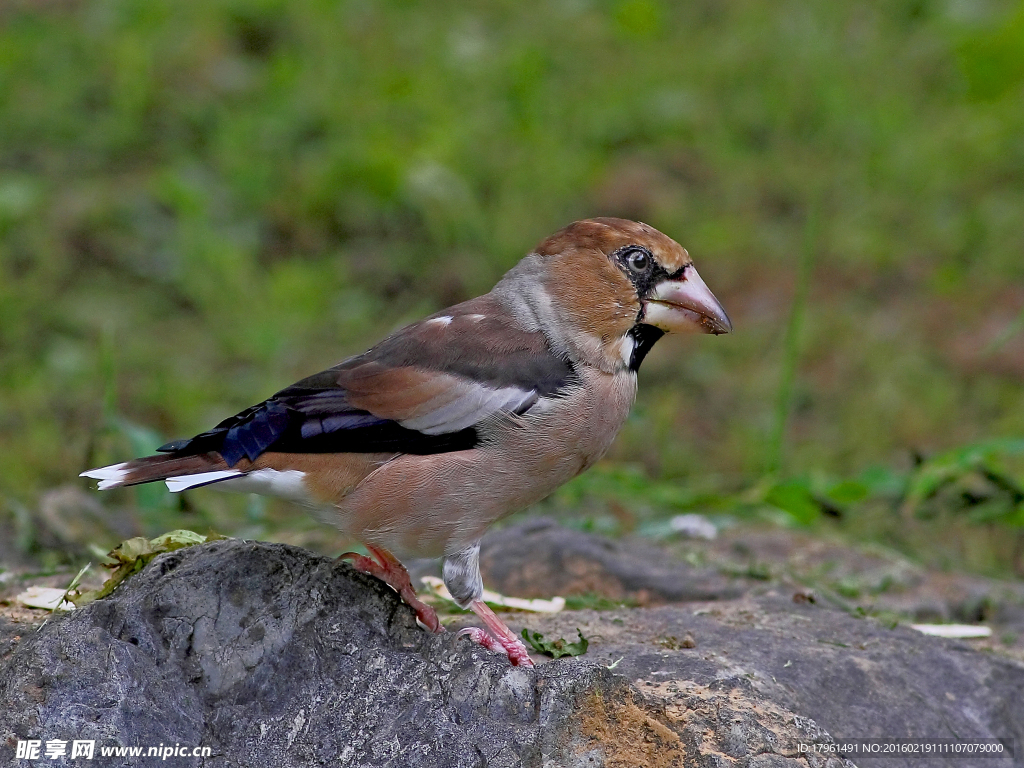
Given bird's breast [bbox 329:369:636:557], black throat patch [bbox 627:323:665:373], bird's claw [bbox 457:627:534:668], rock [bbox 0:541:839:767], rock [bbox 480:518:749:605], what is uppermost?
black throat patch [bbox 627:323:665:373]

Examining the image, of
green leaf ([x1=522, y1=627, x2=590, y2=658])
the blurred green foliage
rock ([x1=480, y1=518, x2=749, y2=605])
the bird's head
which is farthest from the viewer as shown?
the blurred green foliage

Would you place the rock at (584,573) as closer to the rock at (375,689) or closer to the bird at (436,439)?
the rock at (375,689)

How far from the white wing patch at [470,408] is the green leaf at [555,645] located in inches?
23.8

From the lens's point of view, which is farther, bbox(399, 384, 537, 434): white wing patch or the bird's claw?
bbox(399, 384, 537, 434): white wing patch

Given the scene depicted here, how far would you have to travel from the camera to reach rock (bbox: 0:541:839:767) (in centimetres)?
265

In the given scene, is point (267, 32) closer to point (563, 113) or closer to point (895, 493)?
point (563, 113)

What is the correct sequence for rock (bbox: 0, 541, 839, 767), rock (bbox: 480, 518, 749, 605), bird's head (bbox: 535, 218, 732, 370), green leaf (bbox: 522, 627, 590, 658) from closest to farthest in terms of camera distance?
rock (bbox: 0, 541, 839, 767) < green leaf (bbox: 522, 627, 590, 658) < bird's head (bbox: 535, 218, 732, 370) < rock (bbox: 480, 518, 749, 605)

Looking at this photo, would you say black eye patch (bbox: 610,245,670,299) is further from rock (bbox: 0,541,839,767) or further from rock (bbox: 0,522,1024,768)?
rock (bbox: 0,541,839,767)

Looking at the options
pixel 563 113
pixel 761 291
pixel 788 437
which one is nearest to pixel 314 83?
pixel 563 113

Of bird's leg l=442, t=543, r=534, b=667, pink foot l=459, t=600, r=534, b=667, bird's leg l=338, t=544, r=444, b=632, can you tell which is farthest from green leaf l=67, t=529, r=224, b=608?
pink foot l=459, t=600, r=534, b=667

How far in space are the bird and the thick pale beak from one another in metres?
0.04

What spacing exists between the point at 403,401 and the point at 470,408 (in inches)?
7.3

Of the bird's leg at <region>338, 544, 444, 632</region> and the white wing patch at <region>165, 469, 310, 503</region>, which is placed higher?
the white wing patch at <region>165, 469, 310, 503</region>

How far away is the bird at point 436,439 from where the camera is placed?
3270mm
